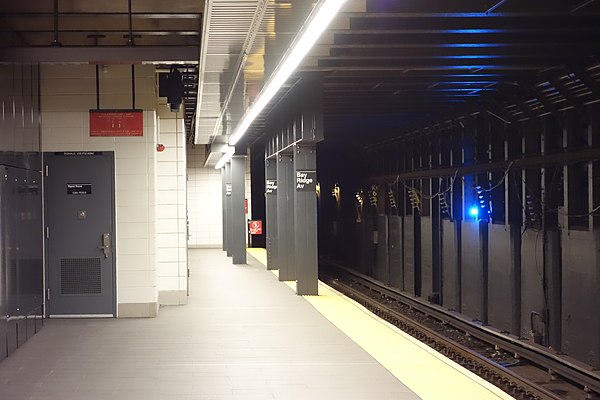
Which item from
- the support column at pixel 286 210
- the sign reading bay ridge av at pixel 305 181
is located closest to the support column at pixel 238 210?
the support column at pixel 286 210

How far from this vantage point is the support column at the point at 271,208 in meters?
17.0

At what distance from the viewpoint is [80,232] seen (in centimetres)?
1026

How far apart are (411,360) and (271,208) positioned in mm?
10921

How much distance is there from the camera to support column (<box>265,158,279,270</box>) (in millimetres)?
16969

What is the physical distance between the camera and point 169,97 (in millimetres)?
10586

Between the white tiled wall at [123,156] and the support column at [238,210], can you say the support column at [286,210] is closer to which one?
the support column at [238,210]

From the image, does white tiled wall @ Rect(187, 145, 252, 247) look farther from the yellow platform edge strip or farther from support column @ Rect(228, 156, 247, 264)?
the yellow platform edge strip

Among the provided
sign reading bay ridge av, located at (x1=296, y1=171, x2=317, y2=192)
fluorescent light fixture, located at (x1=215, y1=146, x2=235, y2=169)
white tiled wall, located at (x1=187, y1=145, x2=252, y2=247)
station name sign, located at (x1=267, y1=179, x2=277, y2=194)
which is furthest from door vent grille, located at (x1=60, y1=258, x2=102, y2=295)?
white tiled wall, located at (x1=187, y1=145, x2=252, y2=247)

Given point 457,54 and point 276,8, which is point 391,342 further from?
point 276,8

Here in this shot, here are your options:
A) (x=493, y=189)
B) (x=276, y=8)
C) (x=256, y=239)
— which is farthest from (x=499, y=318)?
(x=256, y=239)

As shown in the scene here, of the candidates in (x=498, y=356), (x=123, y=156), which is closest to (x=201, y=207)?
(x=123, y=156)

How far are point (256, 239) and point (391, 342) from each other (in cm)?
2058

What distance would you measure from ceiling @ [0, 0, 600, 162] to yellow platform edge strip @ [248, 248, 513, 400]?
309 centimetres

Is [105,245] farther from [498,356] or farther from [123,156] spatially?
[498,356]
